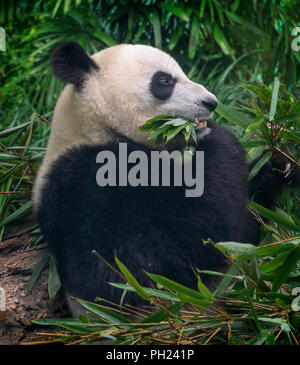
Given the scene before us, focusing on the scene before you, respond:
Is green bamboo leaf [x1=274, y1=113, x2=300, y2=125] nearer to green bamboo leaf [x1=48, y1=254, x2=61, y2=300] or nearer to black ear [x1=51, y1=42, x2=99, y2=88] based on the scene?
black ear [x1=51, y1=42, x2=99, y2=88]

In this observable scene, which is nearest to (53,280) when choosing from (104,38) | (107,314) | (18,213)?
(18,213)

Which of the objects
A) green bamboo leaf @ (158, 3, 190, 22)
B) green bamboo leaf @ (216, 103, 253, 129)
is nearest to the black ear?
green bamboo leaf @ (216, 103, 253, 129)

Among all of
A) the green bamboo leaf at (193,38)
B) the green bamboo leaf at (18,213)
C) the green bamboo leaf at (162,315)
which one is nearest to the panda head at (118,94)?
the green bamboo leaf at (18,213)

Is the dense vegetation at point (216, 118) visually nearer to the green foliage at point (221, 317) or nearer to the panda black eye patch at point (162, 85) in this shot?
the green foliage at point (221, 317)

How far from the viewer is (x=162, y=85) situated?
6.75ft

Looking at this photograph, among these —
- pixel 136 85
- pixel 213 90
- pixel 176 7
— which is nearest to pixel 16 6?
pixel 176 7

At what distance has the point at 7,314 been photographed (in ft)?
6.73

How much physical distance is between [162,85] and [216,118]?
102 cm

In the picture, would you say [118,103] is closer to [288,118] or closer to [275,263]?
[288,118]

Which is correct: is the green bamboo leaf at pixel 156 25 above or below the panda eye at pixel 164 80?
above

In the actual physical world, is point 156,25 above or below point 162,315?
above

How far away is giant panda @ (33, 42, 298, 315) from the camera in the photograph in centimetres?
179

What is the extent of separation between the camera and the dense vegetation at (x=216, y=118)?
1.49m

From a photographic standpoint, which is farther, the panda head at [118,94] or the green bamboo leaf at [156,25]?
the green bamboo leaf at [156,25]
